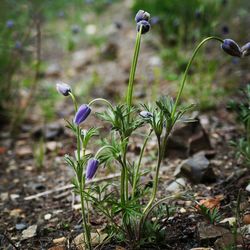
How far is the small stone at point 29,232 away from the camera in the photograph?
2.08 meters

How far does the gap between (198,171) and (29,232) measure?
0.86 meters

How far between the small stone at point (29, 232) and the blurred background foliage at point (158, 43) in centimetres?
133

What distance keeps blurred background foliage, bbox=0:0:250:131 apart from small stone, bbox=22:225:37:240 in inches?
52.4

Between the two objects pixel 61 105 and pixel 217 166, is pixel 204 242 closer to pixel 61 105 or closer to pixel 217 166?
pixel 217 166

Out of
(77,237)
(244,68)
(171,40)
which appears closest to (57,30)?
(171,40)

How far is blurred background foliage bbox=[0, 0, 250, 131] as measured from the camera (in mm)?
3359

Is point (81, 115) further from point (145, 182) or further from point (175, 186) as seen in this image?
point (175, 186)

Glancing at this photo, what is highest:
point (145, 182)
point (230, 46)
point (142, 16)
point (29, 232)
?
point (142, 16)

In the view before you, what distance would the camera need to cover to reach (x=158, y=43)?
4.45 metres

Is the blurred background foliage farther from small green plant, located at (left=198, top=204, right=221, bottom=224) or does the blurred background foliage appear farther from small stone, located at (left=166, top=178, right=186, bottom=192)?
small green plant, located at (left=198, top=204, right=221, bottom=224)

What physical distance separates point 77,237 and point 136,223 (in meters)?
0.31

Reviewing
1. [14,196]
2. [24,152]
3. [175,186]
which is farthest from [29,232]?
A: [24,152]

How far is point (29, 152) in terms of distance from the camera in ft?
10.1

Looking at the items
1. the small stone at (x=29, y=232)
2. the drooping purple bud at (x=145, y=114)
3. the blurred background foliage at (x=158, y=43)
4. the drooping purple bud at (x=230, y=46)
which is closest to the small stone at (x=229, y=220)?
the drooping purple bud at (x=145, y=114)
